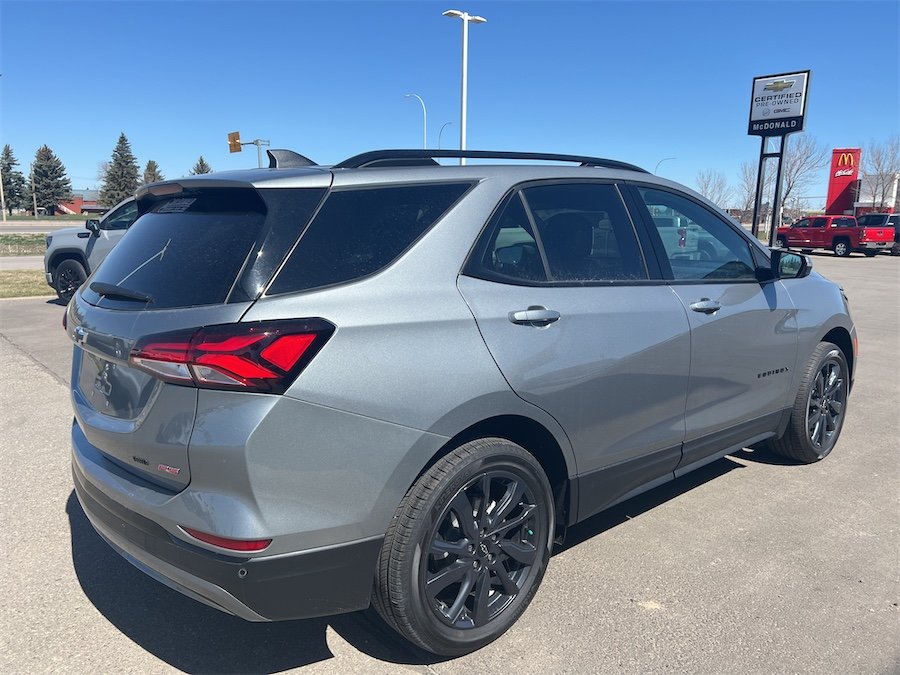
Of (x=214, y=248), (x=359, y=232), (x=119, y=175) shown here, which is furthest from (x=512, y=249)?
(x=119, y=175)

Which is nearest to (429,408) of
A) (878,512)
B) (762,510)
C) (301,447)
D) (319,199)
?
(301,447)

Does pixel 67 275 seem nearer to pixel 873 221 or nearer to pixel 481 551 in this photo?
pixel 481 551

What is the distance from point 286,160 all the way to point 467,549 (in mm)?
1730

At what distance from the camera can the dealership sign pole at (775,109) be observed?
2459 centimetres

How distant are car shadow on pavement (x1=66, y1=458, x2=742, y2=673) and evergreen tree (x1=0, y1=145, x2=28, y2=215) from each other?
298 feet

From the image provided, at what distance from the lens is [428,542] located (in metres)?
2.37

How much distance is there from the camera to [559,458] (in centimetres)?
284

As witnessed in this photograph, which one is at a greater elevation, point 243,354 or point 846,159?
point 846,159

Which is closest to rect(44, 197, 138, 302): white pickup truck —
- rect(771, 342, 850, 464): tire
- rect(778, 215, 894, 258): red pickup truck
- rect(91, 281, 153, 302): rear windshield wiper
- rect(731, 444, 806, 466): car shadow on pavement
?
rect(91, 281, 153, 302): rear windshield wiper

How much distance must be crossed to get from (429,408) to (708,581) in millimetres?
1740

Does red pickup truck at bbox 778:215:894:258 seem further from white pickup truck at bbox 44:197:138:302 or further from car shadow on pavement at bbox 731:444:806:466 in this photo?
car shadow on pavement at bbox 731:444:806:466

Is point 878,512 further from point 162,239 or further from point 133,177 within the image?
point 133,177

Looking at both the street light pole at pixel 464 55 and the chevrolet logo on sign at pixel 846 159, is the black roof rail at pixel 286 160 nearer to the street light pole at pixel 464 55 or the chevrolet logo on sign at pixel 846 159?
the street light pole at pixel 464 55

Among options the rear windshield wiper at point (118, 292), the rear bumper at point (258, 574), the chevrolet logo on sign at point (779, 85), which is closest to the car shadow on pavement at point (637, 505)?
the rear bumper at point (258, 574)
